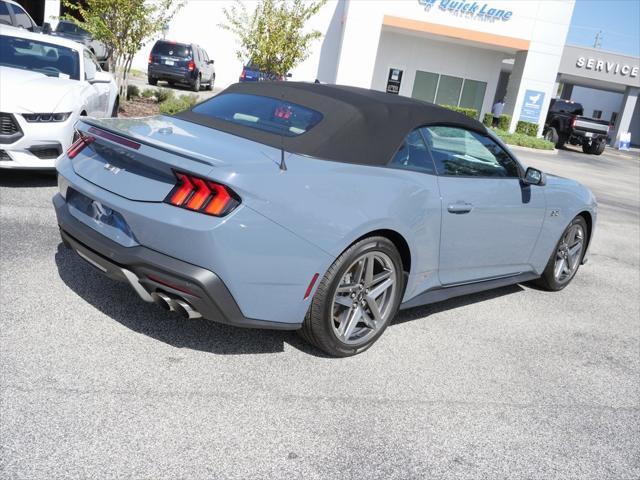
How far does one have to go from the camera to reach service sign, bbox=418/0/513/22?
2816 centimetres

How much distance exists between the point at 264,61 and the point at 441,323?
1188 centimetres

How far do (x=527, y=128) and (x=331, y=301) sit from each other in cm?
2755

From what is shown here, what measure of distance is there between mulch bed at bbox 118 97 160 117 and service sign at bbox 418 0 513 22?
51.8ft

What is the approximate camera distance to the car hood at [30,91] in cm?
620

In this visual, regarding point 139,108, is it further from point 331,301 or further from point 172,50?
point 331,301

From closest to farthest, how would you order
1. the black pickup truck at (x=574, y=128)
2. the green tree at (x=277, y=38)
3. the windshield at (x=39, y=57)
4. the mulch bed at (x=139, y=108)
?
the windshield at (x=39, y=57) < the mulch bed at (x=139, y=108) < the green tree at (x=277, y=38) < the black pickup truck at (x=574, y=128)

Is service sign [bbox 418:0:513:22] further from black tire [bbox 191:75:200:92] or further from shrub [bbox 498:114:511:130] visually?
black tire [bbox 191:75:200:92]

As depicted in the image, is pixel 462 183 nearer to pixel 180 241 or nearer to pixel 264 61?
pixel 180 241

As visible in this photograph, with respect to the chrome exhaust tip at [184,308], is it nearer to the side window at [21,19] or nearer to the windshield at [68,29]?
the side window at [21,19]

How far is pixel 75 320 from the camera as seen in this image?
382 cm

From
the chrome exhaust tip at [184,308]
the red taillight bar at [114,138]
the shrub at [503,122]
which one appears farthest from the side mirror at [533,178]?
the shrub at [503,122]

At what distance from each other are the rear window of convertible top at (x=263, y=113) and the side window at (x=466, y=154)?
83 cm

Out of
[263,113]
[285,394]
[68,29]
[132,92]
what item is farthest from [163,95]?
[285,394]

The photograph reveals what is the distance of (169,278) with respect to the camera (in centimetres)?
317
